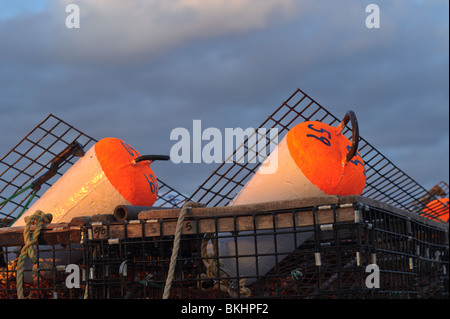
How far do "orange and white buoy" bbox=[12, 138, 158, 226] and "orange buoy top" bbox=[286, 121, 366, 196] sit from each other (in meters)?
1.85

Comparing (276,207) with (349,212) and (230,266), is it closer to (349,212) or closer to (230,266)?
(349,212)

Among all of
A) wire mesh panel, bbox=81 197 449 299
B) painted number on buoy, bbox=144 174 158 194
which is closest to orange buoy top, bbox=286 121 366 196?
wire mesh panel, bbox=81 197 449 299

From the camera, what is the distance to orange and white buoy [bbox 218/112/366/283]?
6.88 m

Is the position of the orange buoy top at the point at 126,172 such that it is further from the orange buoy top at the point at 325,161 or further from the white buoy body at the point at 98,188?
the orange buoy top at the point at 325,161

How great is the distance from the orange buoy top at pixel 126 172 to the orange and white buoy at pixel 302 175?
119 cm

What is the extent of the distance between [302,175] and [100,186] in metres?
2.30

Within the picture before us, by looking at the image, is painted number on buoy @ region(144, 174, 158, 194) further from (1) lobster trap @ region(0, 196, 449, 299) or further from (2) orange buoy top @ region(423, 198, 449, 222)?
(2) orange buoy top @ region(423, 198, 449, 222)

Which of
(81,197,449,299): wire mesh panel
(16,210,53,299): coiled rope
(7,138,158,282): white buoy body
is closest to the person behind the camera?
(81,197,449,299): wire mesh panel

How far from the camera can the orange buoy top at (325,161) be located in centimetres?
709

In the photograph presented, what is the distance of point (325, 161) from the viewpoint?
711 centimetres

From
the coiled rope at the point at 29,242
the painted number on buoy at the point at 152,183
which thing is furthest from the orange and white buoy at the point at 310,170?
the coiled rope at the point at 29,242

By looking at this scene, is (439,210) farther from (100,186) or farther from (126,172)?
(100,186)

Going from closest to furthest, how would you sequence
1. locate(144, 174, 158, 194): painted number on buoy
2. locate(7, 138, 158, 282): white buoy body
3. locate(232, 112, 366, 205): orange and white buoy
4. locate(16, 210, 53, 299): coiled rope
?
locate(16, 210, 53, 299): coiled rope
locate(232, 112, 366, 205): orange and white buoy
locate(7, 138, 158, 282): white buoy body
locate(144, 174, 158, 194): painted number on buoy
